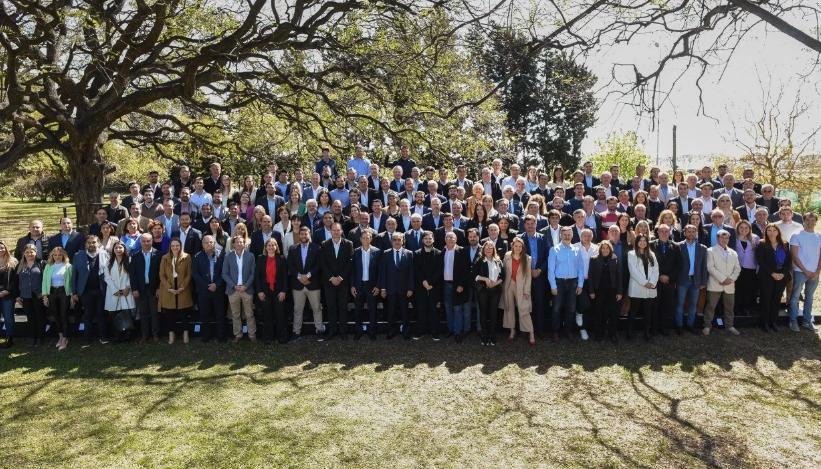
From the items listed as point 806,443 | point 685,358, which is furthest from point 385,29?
point 806,443

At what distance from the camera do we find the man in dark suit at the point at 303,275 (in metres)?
8.93

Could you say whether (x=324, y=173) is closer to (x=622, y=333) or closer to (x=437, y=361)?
(x=437, y=361)

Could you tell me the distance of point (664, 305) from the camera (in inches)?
348

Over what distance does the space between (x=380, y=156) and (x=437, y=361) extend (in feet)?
26.8

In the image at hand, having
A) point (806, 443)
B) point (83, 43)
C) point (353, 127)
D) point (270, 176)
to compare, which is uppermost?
point (83, 43)

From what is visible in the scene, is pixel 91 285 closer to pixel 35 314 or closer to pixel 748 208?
pixel 35 314

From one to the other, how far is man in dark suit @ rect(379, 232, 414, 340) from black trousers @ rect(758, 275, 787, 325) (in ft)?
18.9

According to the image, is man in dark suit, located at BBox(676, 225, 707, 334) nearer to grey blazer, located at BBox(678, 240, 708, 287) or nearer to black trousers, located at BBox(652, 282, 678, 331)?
grey blazer, located at BBox(678, 240, 708, 287)

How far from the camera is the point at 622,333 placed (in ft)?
29.3

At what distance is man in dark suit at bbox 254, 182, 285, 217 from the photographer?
10.6 metres

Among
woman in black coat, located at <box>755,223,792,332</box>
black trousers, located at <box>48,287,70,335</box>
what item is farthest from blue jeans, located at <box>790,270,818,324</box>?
black trousers, located at <box>48,287,70,335</box>

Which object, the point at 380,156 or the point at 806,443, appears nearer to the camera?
the point at 806,443

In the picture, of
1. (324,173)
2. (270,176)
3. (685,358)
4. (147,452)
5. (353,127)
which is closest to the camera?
(147,452)

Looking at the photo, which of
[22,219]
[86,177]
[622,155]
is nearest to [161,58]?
[86,177]
